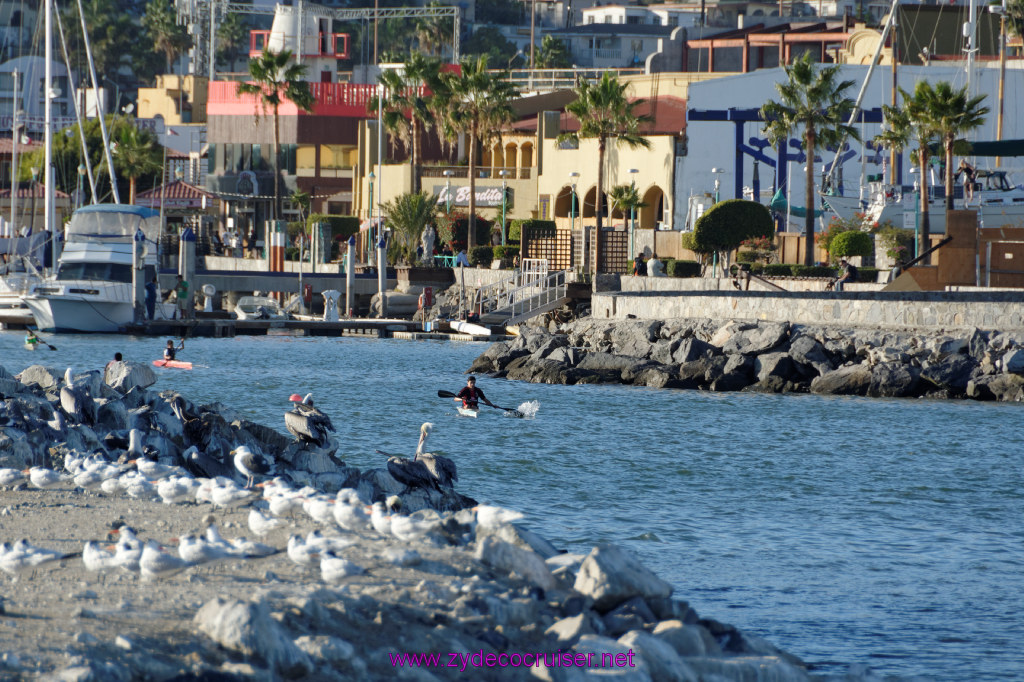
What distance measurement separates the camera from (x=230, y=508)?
13.8 m

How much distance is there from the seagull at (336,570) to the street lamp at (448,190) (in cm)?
5417

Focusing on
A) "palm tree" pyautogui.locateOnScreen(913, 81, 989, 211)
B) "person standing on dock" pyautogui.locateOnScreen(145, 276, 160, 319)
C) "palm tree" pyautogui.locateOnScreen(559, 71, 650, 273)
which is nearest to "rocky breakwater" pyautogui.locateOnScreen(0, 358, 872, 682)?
"palm tree" pyautogui.locateOnScreen(913, 81, 989, 211)

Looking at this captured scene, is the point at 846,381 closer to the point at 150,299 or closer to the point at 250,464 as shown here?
the point at 250,464

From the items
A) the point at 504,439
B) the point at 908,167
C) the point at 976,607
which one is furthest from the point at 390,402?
the point at 908,167

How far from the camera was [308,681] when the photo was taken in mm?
8469

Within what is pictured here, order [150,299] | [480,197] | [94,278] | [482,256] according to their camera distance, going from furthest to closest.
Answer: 1. [480,197]
2. [482,256]
3. [150,299]
4. [94,278]

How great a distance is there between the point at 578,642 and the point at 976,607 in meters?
6.25

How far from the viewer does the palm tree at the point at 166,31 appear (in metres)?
117

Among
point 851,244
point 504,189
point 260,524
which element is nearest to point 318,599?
point 260,524

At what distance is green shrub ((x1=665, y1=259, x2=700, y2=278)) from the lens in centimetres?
4666

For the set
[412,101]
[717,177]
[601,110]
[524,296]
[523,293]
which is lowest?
[524,296]

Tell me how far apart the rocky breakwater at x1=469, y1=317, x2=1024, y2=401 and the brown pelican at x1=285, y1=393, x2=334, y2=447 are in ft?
54.1

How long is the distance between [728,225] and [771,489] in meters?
24.3

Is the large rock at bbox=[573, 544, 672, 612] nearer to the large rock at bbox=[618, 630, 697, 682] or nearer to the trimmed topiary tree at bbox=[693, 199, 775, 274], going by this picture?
the large rock at bbox=[618, 630, 697, 682]
